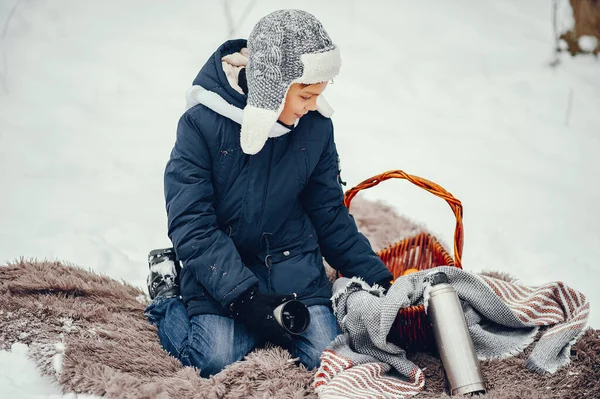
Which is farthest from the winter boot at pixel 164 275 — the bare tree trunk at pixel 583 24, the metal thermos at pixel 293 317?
the bare tree trunk at pixel 583 24

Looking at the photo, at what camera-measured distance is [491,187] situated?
3348mm

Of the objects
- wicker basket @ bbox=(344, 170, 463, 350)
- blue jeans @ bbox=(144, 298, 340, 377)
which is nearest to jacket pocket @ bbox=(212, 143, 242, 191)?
blue jeans @ bbox=(144, 298, 340, 377)

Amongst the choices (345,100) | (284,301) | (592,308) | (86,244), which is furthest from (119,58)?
(592,308)

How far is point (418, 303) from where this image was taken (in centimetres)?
206

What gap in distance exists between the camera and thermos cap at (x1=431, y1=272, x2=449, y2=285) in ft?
6.54

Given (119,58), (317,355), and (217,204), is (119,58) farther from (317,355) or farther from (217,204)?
(317,355)

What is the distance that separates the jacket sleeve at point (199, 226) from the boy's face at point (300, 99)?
0.26m

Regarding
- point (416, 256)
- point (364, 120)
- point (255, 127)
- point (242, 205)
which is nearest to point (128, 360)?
point (242, 205)

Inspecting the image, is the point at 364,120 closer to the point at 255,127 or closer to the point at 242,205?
the point at 242,205

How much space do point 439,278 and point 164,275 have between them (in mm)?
822

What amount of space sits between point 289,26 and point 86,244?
3.94 feet

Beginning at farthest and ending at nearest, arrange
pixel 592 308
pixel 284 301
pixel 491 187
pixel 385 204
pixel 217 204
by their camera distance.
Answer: pixel 491 187, pixel 385 204, pixel 592 308, pixel 217 204, pixel 284 301

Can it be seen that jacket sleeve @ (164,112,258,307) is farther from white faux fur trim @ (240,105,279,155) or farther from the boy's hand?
white faux fur trim @ (240,105,279,155)

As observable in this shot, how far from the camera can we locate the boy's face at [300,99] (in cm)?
192
